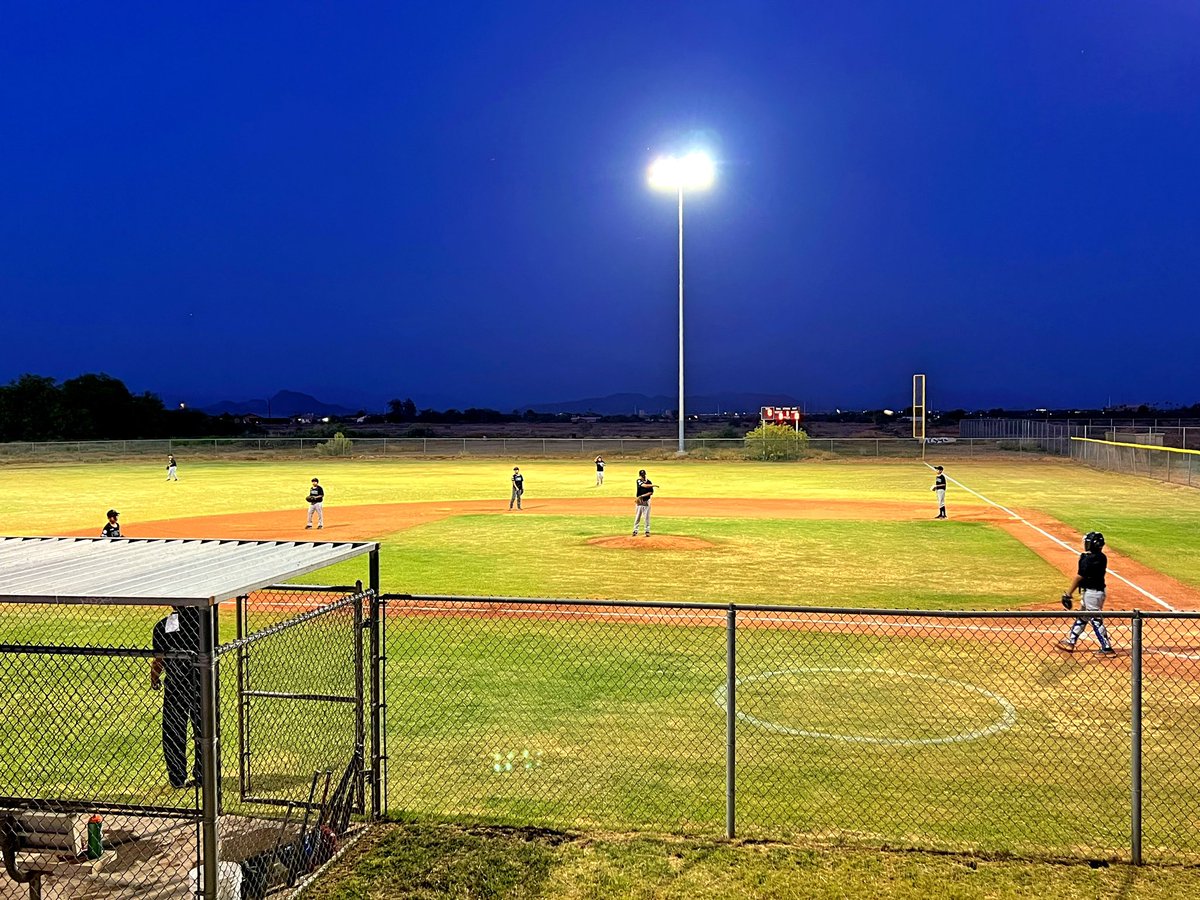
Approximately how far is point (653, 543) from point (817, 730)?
1456cm

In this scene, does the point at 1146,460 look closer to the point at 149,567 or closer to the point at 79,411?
the point at 149,567

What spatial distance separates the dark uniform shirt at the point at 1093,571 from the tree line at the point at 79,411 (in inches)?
3572

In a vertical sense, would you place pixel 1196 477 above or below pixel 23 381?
below

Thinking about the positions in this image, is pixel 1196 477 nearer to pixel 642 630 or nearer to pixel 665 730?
pixel 642 630

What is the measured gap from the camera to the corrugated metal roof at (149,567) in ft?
19.2

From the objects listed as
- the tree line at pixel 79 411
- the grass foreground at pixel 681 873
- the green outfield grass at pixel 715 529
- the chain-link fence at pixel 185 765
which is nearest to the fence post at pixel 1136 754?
the grass foreground at pixel 681 873

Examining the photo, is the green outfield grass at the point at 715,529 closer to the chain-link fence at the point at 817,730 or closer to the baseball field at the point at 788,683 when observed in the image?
the baseball field at the point at 788,683

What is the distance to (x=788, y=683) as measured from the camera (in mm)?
11977

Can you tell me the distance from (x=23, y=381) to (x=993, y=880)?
9900 centimetres

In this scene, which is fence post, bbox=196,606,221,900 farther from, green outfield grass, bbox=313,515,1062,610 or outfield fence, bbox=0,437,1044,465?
outfield fence, bbox=0,437,1044,465

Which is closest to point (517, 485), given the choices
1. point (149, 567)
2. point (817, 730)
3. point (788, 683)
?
point (788, 683)

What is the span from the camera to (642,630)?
49.8 ft

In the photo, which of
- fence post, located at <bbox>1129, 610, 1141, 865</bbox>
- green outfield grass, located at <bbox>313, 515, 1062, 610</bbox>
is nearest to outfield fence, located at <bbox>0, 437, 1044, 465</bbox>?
green outfield grass, located at <bbox>313, 515, 1062, 610</bbox>

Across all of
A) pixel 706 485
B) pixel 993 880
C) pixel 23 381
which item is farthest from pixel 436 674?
pixel 23 381
